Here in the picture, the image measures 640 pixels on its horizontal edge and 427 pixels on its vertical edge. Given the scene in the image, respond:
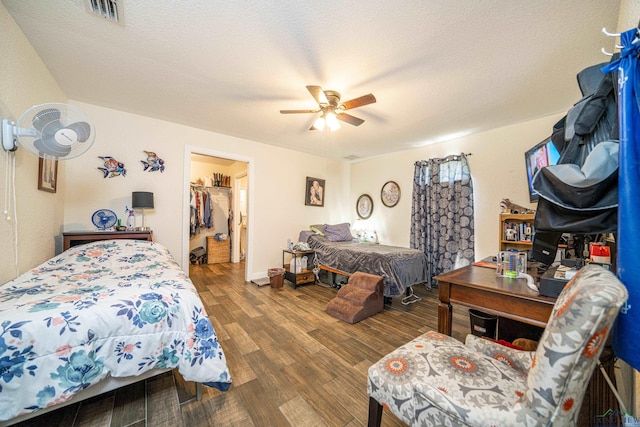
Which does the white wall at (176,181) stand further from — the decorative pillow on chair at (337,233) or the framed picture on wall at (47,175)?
the decorative pillow on chair at (337,233)

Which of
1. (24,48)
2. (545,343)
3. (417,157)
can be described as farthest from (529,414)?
(417,157)

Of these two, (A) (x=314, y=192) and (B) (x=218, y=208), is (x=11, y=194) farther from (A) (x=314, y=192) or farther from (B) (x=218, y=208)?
(B) (x=218, y=208)

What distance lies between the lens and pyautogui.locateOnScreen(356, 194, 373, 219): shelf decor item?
496 centimetres

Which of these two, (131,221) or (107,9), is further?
(131,221)

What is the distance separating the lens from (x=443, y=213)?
12.1ft

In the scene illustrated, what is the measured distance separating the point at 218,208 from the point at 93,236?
3.29 meters

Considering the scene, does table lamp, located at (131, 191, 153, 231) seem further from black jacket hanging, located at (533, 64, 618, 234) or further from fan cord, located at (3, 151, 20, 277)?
black jacket hanging, located at (533, 64, 618, 234)

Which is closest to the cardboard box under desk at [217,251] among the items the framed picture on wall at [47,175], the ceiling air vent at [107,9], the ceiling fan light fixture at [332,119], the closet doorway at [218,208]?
the closet doorway at [218,208]

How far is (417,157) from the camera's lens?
419 cm

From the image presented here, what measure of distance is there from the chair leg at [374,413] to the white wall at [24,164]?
2495 millimetres

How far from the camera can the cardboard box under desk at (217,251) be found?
5328 millimetres

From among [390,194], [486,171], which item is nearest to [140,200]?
[390,194]

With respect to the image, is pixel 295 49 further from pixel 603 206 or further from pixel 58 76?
pixel 58 76

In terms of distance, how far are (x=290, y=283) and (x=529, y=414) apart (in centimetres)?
349
